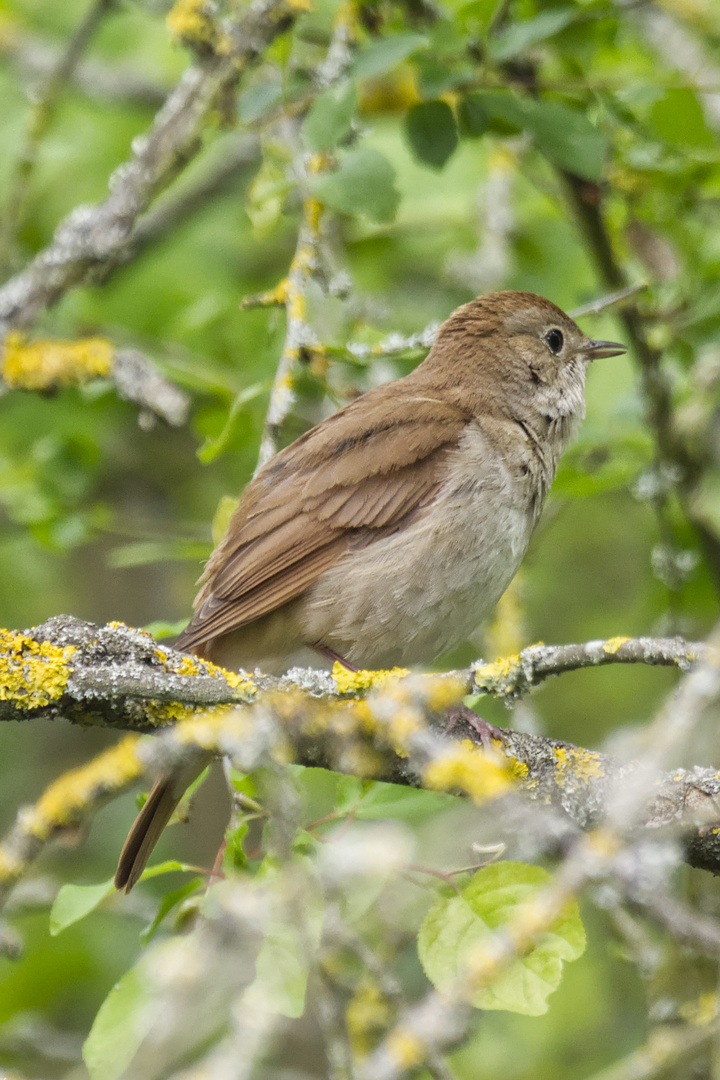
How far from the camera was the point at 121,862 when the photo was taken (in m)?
3.53

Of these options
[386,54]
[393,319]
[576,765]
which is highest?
[386,54]

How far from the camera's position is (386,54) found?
152 inches

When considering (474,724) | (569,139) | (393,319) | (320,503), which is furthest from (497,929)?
(393,319)

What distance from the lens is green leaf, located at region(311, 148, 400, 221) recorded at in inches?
149

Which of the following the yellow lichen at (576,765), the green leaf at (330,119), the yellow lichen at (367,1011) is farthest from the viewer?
the green leaf at (330,119)

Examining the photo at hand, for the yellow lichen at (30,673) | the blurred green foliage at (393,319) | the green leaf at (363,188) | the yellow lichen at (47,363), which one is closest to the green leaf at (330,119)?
the blurred green foliage at (393,319)

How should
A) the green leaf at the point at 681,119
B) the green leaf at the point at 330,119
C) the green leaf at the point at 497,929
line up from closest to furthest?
1. the green leaf at the point at 497,929
2. the green leaf at the point at 330,119
3. the green leaf at the point at 681,119

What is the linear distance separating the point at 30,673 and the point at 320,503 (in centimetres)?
169

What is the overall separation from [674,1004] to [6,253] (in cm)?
457

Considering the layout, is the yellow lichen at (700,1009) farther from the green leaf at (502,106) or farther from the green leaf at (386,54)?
the green leaf at (386,54)

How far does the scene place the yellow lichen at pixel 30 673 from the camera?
2.65 m

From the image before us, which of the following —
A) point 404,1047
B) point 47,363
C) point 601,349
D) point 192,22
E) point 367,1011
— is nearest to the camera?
point 404,1047

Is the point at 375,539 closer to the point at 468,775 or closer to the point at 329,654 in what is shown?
the point at 329,654

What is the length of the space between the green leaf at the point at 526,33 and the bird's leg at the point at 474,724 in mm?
2254
